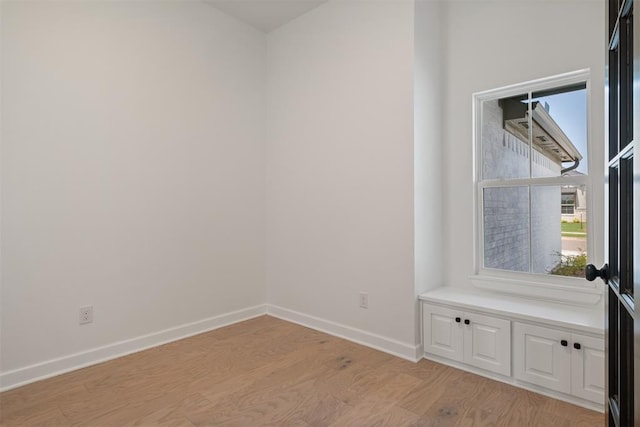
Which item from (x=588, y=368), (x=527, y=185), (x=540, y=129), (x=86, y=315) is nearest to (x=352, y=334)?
(x=588, y=368)

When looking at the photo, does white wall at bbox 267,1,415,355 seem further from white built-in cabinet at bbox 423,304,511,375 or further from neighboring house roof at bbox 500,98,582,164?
neighboring house roof at bbox 500,98,582,164

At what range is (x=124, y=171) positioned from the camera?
2.86 meters

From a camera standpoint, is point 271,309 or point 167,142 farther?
point 271,309

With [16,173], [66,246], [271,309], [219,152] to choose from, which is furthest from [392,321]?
[16,173]

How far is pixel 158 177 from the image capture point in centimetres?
306

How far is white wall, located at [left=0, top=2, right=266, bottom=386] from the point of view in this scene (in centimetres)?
240

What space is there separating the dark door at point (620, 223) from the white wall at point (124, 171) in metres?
2.93

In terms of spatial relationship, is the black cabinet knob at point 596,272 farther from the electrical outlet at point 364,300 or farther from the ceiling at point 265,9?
the ceiling at point 265,9

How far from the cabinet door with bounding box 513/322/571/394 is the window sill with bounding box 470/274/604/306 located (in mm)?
422

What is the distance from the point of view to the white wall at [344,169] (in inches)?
111

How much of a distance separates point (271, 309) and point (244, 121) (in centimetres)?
197

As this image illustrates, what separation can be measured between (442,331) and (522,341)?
531mm

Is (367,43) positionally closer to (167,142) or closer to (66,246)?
(167,142)

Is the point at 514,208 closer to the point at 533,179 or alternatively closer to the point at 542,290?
the point at 533,179
